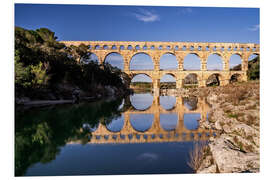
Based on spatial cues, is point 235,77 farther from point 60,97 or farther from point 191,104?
point 60,97

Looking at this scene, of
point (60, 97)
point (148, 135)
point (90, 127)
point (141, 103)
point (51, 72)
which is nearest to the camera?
point (148, 135)

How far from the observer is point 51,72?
1225 cm

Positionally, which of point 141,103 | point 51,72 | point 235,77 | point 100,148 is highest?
point 235,77

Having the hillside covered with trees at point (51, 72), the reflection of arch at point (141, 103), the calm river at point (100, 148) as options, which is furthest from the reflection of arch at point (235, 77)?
the calm river at point (100, 148)

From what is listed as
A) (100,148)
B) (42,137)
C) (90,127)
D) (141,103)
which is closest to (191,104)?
(141,103)

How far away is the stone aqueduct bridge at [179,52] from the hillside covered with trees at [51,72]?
12.7ft

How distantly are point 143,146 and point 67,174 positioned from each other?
5.09ft

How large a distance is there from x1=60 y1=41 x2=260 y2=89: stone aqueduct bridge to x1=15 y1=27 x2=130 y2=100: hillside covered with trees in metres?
3.88

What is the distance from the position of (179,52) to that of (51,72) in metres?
17.3

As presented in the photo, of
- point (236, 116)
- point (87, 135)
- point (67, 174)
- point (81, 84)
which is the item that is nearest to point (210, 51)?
point (81, 84)

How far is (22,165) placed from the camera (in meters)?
2.96

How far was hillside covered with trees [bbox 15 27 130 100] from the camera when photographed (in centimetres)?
887
